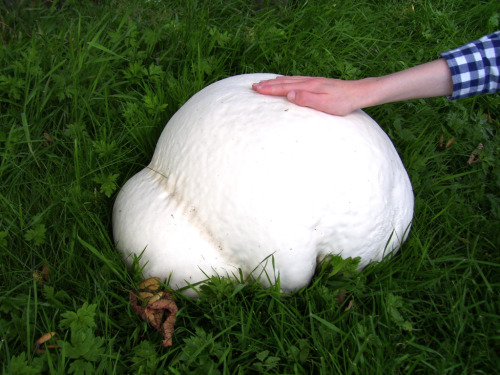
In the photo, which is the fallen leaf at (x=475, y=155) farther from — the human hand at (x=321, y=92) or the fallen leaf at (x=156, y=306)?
the fallen leaf at (x=156, y=306)

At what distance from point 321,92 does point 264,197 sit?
0.58m

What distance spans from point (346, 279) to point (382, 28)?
2.42 metres

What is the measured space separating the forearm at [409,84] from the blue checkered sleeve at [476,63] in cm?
4

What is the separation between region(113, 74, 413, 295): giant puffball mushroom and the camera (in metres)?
1.80

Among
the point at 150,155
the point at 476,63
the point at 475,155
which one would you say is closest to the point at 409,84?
the point at 476,63

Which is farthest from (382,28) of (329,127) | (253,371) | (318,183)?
(253,371)

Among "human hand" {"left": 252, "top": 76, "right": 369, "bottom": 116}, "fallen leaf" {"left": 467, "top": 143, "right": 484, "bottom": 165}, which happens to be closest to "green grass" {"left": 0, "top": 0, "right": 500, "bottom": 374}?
"fallen leaf" {"left": 467, "top": 143, "right": 484, "bottom": 165}

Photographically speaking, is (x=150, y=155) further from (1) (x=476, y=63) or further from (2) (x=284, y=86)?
(1) (x=476, y=63)

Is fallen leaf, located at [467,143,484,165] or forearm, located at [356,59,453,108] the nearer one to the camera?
forearm, located at [356,59,453,108]

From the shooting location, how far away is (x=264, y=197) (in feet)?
5.85

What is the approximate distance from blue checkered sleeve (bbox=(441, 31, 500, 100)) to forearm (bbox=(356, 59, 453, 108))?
0.13ft

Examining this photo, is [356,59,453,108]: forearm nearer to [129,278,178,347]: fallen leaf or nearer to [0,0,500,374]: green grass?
[0,0,500,374]: green grass

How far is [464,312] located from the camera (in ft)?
6.49

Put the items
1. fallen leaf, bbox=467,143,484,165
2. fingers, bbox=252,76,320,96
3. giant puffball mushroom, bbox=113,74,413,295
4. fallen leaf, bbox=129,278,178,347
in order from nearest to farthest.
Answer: giant puffball mushroom, bbox=113,74,413,295 < fallen leaf, bbox=129,278,178,347 < fingers, bbox=252,76,320,96 < fallen leaf, bbox=467,143,484,165
